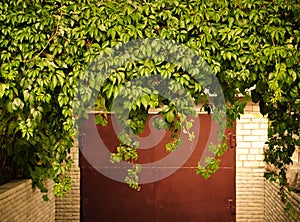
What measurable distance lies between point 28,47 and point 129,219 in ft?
16.3

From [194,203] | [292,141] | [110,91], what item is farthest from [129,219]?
[110,91]

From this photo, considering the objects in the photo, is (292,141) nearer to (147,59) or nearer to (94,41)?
(147,59)

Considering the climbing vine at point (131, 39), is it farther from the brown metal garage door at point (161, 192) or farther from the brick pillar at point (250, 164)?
the brown metal garage door at point (161, 192)

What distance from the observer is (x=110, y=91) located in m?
2.82

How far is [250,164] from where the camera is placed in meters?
7.05

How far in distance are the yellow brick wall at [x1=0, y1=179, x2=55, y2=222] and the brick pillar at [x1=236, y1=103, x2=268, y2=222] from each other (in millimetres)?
2978

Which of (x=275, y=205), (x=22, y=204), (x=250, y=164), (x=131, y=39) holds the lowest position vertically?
(x=275, y=205)

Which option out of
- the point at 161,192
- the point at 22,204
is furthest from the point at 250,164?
the point at 22,204

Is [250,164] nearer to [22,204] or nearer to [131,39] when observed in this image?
[22,204]

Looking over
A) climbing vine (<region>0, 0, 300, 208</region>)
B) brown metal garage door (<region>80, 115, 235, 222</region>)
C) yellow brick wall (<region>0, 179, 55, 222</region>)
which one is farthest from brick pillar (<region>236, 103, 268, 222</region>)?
climbing vine (<region>0, 0, 300, 208</region>)

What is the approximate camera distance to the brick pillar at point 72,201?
719 centimetres

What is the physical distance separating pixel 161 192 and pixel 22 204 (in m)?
2.52

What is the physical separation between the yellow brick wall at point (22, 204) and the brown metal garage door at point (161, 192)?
35.2 inches

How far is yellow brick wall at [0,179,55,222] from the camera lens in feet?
16.0
